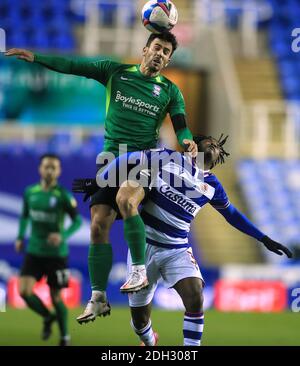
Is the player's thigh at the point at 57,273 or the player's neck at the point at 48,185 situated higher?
the player's neck at the point at 48,185

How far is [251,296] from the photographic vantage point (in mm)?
15898

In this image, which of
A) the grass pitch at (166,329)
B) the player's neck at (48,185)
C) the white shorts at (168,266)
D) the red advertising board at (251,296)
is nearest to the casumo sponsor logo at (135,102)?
the white shorts at (168,266)

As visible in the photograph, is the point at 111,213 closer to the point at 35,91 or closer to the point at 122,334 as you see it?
the point at 122,334

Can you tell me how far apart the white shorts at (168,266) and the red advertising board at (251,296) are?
7706mm

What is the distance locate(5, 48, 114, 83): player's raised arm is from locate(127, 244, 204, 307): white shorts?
1.48m

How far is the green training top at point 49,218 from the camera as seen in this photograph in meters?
10.7

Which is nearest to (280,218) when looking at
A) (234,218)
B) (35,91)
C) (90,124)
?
(90,124)

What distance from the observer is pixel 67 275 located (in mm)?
10492

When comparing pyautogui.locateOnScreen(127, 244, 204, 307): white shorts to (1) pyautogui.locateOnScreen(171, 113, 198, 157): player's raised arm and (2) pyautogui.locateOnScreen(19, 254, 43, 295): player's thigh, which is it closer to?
(1) pyautogui.locateOnScreen(171, 113, 198, 157): player's raised arm

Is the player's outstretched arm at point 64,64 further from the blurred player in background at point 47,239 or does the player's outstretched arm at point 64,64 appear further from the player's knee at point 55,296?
the player's knee at point 55,296

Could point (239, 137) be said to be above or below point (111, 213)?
above

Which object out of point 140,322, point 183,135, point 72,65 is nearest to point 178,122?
point 183,135

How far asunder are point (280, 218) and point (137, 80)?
422 inches
